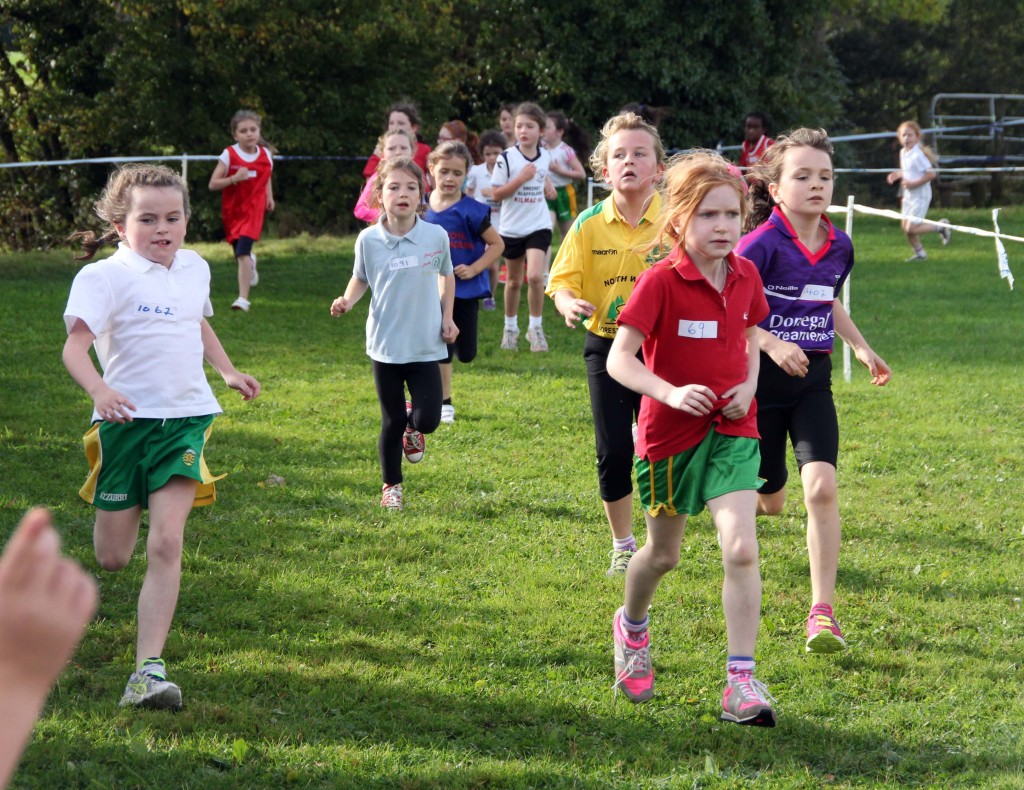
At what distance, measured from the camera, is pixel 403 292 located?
762 cm

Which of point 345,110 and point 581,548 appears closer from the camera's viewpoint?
point 581,548

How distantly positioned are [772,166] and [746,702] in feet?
8.19

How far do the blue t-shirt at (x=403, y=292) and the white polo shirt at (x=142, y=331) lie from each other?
2478mm

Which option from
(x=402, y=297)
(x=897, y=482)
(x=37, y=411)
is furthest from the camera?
(x=37, y=411)

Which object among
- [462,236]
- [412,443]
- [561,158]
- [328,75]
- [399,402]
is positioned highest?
[328,75]

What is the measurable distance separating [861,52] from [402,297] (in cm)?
3589

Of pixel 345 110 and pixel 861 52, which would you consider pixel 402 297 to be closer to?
pixel 345 110

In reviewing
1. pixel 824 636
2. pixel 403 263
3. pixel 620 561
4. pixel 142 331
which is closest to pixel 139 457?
pixel 142 331

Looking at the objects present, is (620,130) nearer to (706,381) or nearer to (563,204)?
(706,381)

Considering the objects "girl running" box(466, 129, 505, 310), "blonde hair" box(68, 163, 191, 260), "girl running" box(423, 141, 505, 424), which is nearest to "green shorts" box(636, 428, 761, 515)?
"blonde hair" box(68, 163, 191, 260)

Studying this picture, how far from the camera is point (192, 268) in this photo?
526cm

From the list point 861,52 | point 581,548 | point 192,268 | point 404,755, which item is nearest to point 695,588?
point 581,548

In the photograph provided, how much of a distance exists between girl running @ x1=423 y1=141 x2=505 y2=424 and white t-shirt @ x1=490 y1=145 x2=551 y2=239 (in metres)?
3.15

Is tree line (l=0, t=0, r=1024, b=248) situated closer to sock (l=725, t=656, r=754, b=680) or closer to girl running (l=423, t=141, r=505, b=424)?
girl running (l=423, t=141, r=505, b=424)
